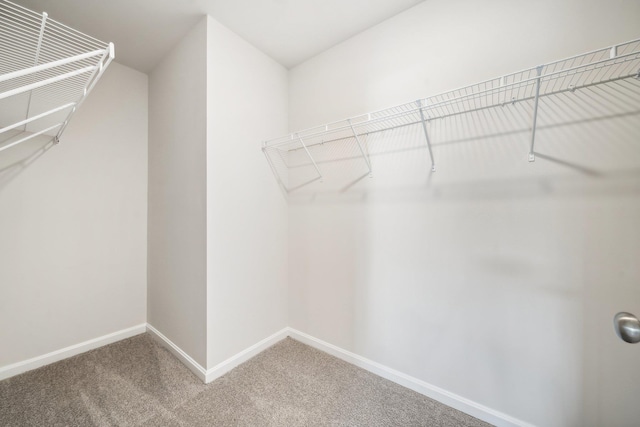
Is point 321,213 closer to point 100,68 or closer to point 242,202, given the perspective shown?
point 242,202

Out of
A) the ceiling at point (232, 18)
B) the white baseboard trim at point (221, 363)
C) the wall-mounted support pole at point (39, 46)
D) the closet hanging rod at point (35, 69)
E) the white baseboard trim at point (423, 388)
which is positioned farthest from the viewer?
the white baseboard trim at point (221, 363)

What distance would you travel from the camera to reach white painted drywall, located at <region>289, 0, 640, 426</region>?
1.09 m

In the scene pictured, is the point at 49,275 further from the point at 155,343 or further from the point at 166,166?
the point at 166,166

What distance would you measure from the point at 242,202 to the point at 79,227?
1388mm

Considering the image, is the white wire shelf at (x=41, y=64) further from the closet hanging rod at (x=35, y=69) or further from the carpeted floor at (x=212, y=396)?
the carpeted floor at (x=212, y=396)

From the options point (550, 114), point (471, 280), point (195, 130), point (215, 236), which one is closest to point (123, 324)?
point (215, 236)

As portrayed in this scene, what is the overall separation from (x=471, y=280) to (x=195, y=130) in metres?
2.07

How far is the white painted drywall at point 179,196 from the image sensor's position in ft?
5.65

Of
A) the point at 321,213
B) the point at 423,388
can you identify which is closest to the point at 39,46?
the point at 321,213

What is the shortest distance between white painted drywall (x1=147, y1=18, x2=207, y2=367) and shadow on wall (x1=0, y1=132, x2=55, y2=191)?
68cm

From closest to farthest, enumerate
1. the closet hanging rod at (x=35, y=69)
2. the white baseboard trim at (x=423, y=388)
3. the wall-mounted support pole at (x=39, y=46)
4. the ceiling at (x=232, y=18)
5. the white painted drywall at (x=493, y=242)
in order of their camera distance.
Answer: the closet hanging rod at (x=35, y=69) → the wall-mounted support pole at (x=39, y=46) → the white painted drywall at (x=493, y=242) → the white baseboard trim at (x=423, y=388) → the ceiling at (x=232, y=18)

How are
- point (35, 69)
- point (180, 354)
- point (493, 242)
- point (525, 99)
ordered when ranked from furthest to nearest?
point (180, 354) < point (493, 242) < point (525, 99) < point (35, 69)

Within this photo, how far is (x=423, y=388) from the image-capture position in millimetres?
1543

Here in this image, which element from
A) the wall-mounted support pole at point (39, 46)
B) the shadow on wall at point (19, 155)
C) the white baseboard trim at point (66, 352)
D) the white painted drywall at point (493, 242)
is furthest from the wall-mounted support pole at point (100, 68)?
the white baseboard trim at point (66, 352)
